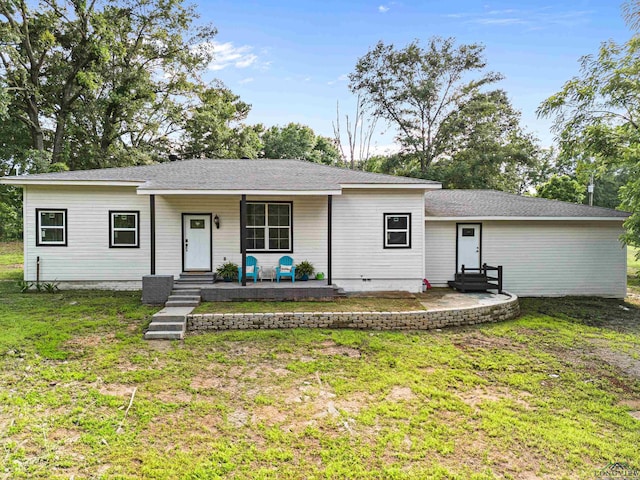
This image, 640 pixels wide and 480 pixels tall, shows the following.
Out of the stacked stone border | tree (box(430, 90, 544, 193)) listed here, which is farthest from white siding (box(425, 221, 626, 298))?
tree (box(430, 90, 544, 193))

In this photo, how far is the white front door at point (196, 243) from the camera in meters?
10.8

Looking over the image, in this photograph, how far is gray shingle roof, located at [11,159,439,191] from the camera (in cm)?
987

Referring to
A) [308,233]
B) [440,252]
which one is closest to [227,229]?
[308,233]

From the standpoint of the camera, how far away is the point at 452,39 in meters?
27.5

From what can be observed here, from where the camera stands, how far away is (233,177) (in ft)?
36.5

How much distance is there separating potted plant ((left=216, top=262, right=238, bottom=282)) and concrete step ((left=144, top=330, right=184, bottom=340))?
3373 millimetres

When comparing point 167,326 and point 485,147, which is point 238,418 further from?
point 485,147

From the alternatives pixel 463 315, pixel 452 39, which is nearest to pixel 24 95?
pixel 463 315

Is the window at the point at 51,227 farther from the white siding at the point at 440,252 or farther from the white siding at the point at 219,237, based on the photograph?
the white siding at the point at 440,252

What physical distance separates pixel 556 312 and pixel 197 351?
9618 mm

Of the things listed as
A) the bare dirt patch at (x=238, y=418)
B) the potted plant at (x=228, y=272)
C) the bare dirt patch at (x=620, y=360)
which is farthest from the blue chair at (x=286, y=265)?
the bare dirt patch at (x=620, y=360)

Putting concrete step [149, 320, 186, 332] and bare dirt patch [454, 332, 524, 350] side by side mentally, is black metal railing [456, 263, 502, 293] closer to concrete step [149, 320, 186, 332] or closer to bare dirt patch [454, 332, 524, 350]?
bare dirt patch [454, 332, 524, 350]

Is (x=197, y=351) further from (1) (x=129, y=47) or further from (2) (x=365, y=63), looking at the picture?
(2) (x=365, y=63)

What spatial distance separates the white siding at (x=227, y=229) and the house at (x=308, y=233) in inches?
1.2
